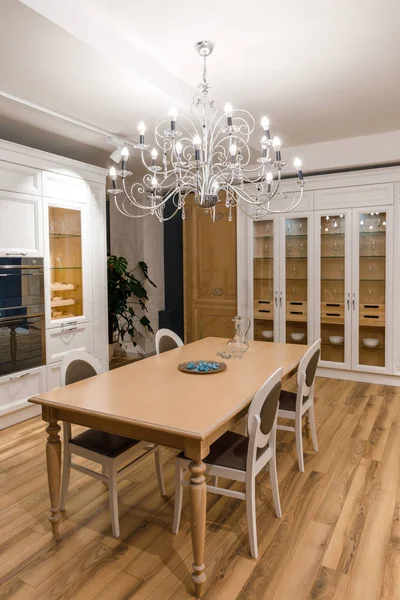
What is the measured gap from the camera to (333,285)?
508 cm

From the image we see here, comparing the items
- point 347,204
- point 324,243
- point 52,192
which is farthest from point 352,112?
point 52,192

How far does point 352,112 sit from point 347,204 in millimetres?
1236

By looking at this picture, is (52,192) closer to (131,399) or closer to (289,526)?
(131,399)

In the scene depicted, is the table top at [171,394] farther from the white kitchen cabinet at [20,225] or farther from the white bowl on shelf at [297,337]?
the white bowl on shelf at [297,337]

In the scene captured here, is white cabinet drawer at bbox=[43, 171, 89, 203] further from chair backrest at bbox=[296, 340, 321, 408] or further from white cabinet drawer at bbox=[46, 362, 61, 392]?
chair backrest at bbox=[296, 340, 321, 408]

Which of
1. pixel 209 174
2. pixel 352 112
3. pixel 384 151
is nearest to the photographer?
pixel 209 174

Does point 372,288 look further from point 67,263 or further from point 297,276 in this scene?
point 67,263

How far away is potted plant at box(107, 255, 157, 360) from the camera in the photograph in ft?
18.7

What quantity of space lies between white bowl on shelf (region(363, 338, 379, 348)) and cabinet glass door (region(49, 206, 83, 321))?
3.16 metres

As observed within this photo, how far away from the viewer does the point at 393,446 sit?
10.8ft

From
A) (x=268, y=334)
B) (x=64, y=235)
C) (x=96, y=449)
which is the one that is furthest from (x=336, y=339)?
(x=96, y=449)

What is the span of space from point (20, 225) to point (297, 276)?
314cm

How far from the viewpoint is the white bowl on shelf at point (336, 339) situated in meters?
5.06

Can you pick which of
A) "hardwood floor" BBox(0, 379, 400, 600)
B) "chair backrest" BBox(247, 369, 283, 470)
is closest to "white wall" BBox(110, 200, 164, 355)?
"hardwood floor" BBox(0, 379, 400, 600)
